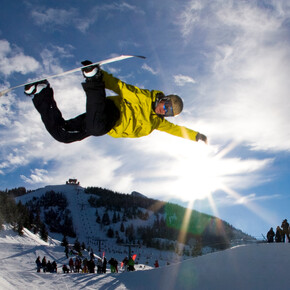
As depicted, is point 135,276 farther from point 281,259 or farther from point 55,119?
point 55,119

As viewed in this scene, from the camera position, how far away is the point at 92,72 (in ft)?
12.7

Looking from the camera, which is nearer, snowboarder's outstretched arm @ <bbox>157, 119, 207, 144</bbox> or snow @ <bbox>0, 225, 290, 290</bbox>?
snowboarder's outstretched arm @ <bbox>157, 119, 207, 144</bbox>

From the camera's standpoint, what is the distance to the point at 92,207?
12012 cm

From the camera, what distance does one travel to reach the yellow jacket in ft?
14.3

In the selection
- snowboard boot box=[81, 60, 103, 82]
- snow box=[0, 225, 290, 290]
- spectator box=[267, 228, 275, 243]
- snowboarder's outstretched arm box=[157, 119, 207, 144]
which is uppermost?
snowboard boot box=[81, 60, 103, 82]

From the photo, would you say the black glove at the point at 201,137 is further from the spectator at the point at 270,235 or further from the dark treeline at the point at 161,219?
the dark treeline at the point at 161,219

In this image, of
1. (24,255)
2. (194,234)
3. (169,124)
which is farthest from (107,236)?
(169,124)

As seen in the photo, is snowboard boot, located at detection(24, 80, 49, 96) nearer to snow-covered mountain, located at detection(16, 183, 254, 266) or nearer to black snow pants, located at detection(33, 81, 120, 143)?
black snow pants, located at detection(33, 81, 120, 143)

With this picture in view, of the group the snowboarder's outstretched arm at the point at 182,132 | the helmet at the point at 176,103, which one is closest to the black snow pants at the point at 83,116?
the helmet at the point at 176,103

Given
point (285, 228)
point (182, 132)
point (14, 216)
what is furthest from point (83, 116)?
point (14, 216)

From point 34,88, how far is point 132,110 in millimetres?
1484

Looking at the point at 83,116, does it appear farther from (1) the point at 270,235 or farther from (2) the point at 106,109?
(1) the point at 270,235

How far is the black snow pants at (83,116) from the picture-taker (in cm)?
407

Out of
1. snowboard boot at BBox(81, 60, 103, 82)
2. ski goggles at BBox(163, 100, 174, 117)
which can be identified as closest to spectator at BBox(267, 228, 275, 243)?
ski goggles at BBox(163, 100, 174, 117)
